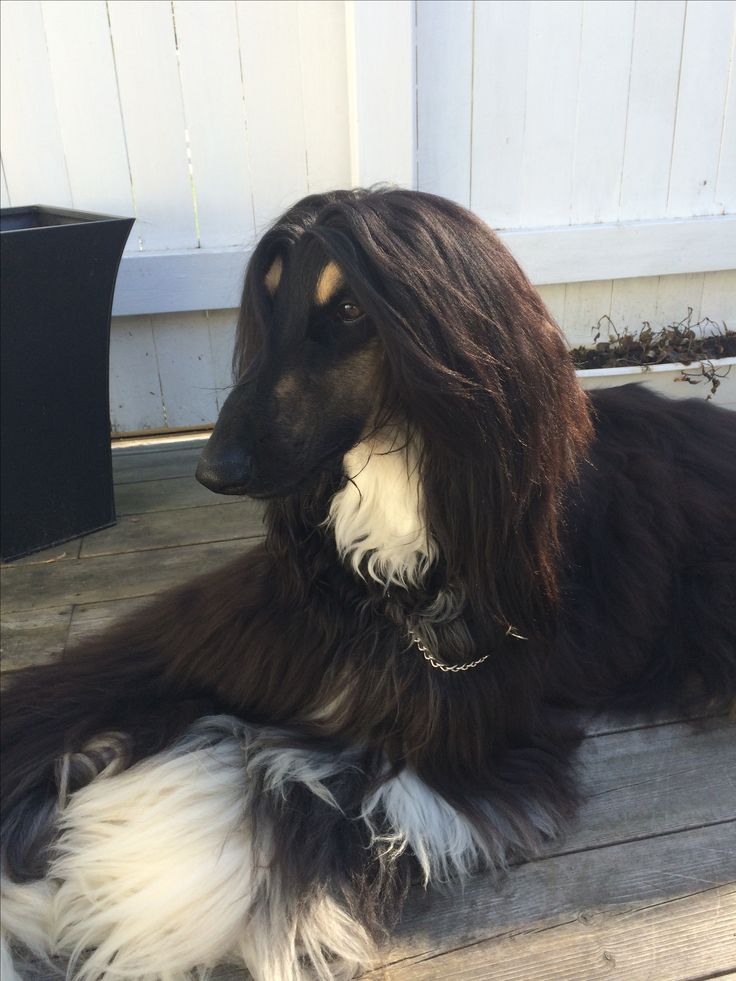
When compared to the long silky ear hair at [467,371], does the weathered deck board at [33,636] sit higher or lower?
lower

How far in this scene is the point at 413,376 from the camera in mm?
1013

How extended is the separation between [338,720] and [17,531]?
1178 millimetres

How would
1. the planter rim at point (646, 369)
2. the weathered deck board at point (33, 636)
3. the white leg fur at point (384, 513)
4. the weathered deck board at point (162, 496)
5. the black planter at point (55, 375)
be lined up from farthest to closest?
the planter rim at point (646, 369) < the weathered deck board at point (162, 496) < the black planter at point (55, 375) < the weathered deck board at point (33, 636) < the white leg fur at point (384, 513)

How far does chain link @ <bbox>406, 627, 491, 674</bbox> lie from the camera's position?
48.3 inches

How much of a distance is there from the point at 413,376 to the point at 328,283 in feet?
0.56

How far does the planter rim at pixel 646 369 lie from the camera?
279 cm

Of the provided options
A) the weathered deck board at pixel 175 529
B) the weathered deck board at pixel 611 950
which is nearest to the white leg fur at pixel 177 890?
the weathered deck board at pixel 611 950

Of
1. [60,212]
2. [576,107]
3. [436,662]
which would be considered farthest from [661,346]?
[436,662]

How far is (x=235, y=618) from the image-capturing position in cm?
139

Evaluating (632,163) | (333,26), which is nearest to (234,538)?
(333,26)

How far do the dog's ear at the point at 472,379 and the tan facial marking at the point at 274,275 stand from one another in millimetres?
117

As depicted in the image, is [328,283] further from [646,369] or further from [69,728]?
[646,369]

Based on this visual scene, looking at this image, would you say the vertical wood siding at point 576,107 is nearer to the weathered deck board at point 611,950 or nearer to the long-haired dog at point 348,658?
the long-haired dog at point 348,658

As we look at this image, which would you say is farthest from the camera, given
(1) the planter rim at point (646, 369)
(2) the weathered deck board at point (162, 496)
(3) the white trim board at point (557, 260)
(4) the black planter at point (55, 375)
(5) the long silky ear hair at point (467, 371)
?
(1) the planter rim at point (646, 369)
